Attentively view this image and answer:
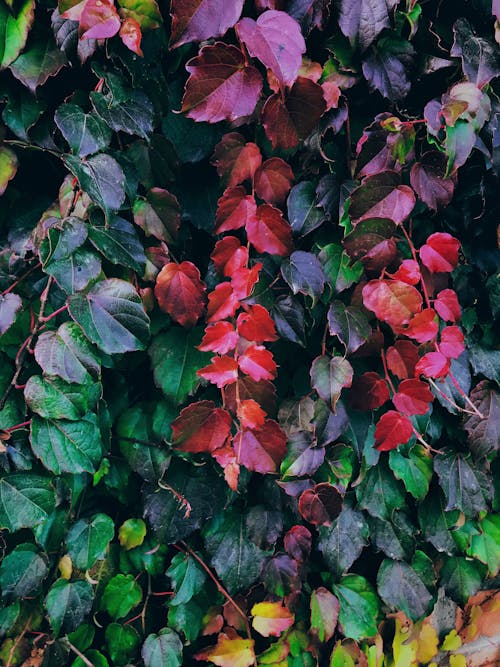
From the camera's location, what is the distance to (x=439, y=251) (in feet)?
3.85

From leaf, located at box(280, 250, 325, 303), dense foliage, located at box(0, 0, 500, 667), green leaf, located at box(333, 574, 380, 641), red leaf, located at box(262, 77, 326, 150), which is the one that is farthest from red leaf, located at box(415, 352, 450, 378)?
green leaf, located at box(333, 574, 380, 641)

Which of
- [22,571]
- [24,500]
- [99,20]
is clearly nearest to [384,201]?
[99,20]

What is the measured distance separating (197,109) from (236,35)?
0.14 meters

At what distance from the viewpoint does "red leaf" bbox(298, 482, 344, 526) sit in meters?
1.13

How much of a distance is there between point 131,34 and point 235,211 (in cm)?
33

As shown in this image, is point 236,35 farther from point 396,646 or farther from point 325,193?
point 396,646

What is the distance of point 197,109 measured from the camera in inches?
38.3

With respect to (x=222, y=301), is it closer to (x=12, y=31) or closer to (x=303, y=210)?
(x=303, y=210)

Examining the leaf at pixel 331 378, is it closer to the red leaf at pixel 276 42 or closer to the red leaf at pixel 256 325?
the red leaf at pixel 256 325

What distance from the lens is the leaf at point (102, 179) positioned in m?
0.95

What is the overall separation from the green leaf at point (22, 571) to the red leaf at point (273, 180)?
790 mm

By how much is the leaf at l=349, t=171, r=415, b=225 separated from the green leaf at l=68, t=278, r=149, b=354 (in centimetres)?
43

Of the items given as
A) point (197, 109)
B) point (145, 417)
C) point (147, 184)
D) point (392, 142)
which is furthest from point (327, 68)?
point (145, 417)

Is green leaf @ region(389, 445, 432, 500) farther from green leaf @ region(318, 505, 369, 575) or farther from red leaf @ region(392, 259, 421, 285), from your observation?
Result: red leaf @ region(392, 259, 421, 285)
